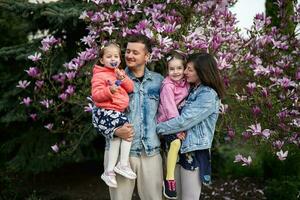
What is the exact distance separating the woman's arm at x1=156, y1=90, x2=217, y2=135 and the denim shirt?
8 centimetres

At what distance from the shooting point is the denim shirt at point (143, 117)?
Answer: 118 inches

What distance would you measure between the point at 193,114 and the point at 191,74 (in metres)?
0.27

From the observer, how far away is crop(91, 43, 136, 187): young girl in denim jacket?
290cm

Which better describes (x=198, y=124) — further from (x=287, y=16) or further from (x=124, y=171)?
(x=287, y=16)

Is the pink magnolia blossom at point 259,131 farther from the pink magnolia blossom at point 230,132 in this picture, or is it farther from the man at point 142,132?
the man at point 142,132

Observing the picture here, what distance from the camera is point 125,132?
9.52 ft

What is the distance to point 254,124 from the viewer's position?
4098 mm

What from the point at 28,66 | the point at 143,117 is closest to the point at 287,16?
the point at 143,117

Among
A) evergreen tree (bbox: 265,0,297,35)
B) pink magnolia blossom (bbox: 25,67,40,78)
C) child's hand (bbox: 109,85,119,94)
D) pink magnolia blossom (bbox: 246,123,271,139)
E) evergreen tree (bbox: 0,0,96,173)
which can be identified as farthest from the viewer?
evergreen tree (bbox: 0,0,96,173)

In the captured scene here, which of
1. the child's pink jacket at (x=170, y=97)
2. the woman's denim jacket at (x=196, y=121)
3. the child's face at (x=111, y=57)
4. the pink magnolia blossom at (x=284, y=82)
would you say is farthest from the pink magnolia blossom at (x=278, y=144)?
the child's face at (x=111, y=57)

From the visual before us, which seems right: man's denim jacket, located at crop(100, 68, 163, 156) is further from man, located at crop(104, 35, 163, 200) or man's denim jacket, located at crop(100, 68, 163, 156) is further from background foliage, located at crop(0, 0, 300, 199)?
background foliage, located at crop(0, 0, 300, 199)

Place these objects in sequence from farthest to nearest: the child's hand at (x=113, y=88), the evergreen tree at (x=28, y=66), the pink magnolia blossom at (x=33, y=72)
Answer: the evergreen tree at (x=28, y=66) < the pink magnolia blossom at (x=33, y=72) < the child's hand at (x=113, y=88)

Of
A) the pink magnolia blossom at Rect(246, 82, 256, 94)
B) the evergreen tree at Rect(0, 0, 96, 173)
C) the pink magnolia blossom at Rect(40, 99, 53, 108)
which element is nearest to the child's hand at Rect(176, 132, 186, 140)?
the pink magnolia blossom at Rect(246, 82, 256, 94)

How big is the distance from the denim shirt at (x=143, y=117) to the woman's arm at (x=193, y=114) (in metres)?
0.08
